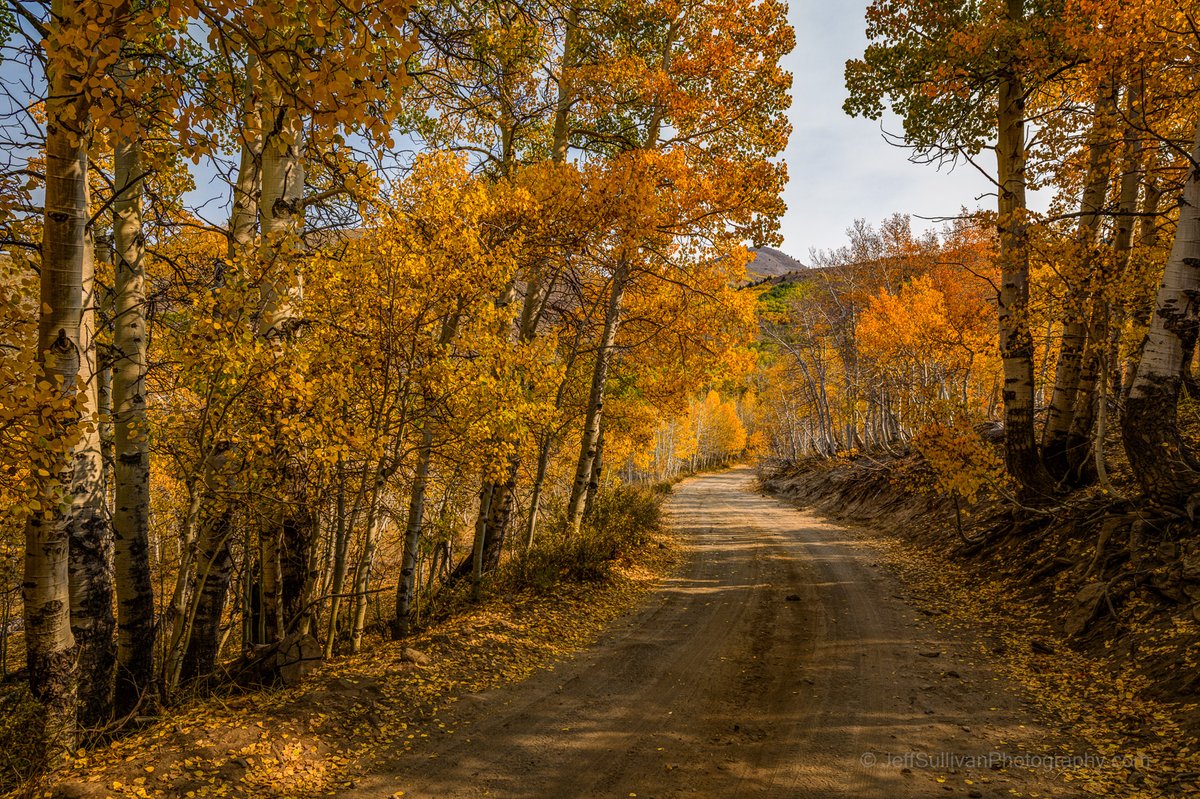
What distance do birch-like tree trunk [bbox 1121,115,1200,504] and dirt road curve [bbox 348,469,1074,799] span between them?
10.4ft

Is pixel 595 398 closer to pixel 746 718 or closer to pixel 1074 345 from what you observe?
pixel 746 718

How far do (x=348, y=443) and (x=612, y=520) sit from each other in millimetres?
8217

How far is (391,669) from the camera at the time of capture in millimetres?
6070

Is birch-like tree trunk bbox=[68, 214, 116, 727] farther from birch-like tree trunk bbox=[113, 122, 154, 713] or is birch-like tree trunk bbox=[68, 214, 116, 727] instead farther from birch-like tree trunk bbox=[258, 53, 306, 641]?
birch-like tree trunk bbox=[258, 53, 306, 641]

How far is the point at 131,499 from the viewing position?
5496mm

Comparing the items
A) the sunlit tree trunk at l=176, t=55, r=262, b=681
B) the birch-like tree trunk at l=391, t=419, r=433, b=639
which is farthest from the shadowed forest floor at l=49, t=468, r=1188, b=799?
the sunlit tree trunk at l=176, t=55, r=262, b=681

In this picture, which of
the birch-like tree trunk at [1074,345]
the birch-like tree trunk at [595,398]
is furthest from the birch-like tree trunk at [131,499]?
the birch-like tree trunk at [1074,345]

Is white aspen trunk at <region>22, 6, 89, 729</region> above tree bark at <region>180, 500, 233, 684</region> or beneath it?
above

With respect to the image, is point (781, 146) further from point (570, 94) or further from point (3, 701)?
point (3, 701)

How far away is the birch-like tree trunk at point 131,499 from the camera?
5359 millimetres

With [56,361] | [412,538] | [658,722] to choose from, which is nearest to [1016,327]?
[658,722]

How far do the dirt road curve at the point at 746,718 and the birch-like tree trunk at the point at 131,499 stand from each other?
310 centimetres

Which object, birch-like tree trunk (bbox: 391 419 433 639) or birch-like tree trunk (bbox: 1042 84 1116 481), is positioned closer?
birch-like tree trunk (bbox: 391 419 433 639)

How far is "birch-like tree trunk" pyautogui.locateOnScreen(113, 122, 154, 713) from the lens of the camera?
5359 millimetres
